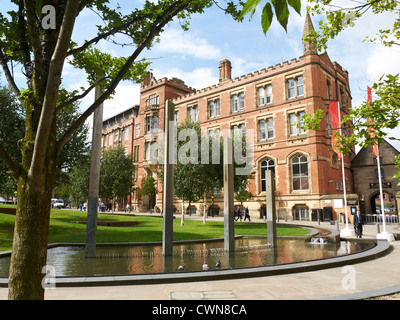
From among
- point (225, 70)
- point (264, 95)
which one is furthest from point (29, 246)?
point (225, 70)

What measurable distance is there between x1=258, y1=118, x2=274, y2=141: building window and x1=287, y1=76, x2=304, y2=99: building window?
3.67 meters

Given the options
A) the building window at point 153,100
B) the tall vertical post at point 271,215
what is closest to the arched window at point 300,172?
the tall vertical post at point 271,215

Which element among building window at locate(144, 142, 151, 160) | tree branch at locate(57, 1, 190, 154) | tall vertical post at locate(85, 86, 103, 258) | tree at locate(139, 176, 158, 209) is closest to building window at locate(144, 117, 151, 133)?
building window at locate(144, 142, 151, 160)

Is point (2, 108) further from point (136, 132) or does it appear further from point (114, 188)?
point (136, 132)

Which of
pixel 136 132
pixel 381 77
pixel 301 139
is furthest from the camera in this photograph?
pixel 136 132

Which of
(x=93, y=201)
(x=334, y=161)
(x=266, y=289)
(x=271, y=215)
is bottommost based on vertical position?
(x=266, y=289)

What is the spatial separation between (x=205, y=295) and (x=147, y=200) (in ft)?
144

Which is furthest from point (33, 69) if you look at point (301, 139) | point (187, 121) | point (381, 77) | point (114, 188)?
point (114, 188)

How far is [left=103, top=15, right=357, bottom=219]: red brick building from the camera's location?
103ft

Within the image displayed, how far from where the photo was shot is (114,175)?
38125mm

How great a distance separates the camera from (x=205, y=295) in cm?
529

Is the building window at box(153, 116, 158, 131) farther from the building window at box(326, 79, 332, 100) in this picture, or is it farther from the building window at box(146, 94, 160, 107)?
the building window at box(326, 79, 332, 100)

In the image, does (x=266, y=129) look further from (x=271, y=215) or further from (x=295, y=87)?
(x=271, y=215)

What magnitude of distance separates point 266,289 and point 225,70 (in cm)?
3856
